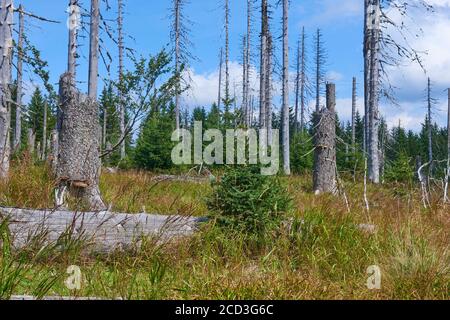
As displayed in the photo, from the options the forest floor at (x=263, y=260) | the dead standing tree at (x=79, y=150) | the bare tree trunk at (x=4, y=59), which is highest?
the bare tree trunk at (x=4, y=59)

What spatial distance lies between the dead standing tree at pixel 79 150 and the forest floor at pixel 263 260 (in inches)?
12.3

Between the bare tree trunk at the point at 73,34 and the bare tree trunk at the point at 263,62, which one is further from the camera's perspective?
the bare tree trunk at the point at 263,62

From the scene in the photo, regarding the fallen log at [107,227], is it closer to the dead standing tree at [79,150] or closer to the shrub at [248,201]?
the shrub at [248,201]

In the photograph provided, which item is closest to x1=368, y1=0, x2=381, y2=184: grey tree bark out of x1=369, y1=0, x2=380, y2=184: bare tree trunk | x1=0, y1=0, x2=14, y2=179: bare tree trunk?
x1=369, y1=0, x2=380, y2=184: bare tree trunk

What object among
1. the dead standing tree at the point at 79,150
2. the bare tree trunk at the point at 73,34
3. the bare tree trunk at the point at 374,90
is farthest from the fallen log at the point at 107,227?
the bare tree trunk at the point at 374,90

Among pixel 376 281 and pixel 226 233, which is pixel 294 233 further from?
pixel 376 281

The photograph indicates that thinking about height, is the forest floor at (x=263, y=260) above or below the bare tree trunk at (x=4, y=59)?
below

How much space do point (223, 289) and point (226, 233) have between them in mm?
2042

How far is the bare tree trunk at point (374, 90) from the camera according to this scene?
17.9m

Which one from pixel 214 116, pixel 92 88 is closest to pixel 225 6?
pixel 214 116

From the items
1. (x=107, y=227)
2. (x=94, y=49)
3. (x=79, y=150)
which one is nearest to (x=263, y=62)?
(x=94, y=49)

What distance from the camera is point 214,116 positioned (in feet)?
91.0

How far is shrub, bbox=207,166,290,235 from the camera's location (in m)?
6.17

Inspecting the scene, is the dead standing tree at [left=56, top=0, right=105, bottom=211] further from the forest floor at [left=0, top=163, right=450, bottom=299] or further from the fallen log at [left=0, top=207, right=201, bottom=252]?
the fallen log at [left=0, top=207, right=201, bottom=252]
